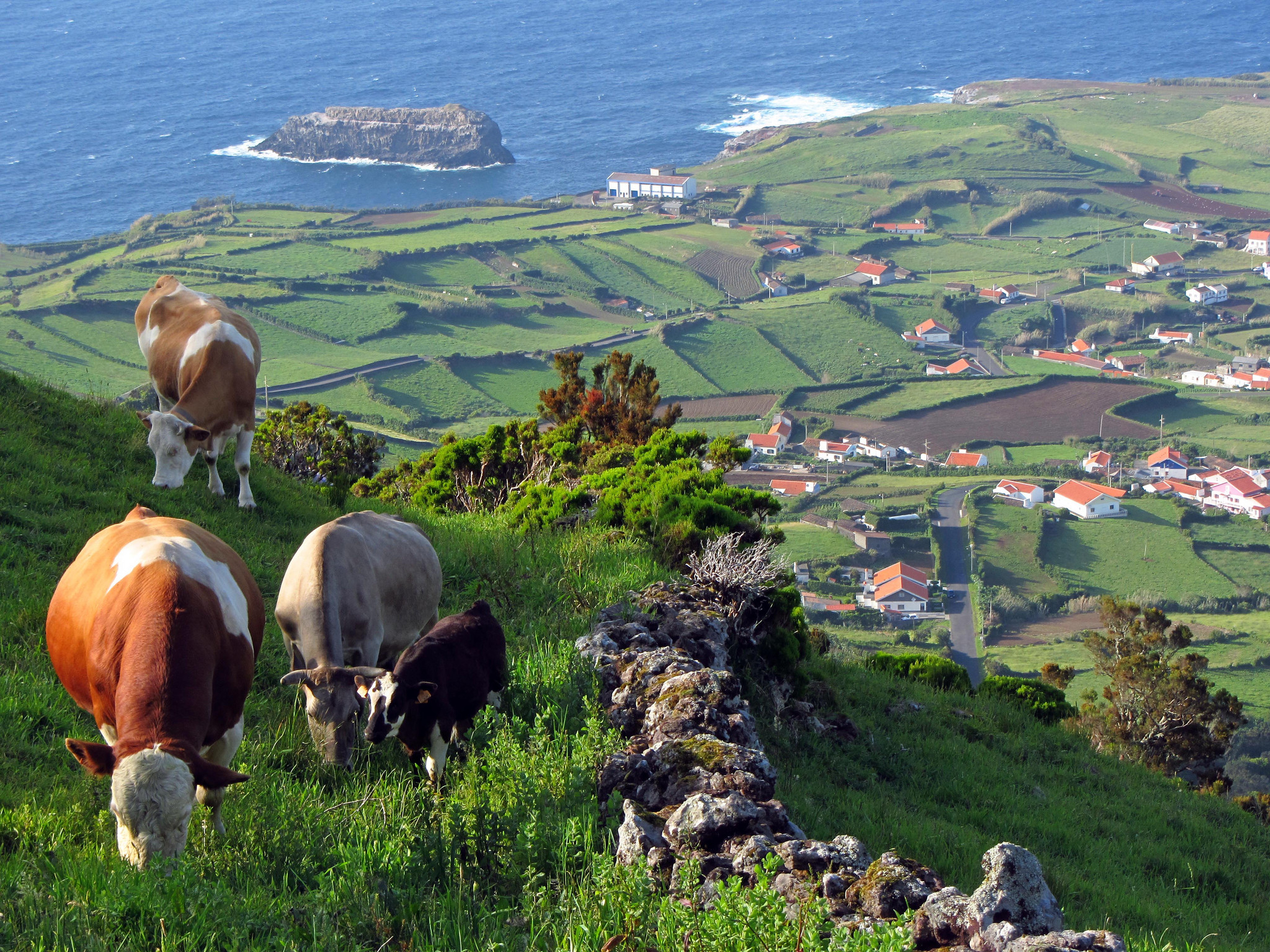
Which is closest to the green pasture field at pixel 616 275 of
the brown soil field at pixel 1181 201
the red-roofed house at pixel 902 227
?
the red-roofed house at pixel 902 227

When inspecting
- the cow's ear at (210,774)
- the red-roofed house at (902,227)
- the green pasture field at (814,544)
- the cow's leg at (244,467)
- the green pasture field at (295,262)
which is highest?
the cow's ear at (210,774)

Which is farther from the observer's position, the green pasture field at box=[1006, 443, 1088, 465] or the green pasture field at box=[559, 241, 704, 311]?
the green pasture field at box=[559, 241, 704, 311]

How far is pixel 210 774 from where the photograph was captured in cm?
541

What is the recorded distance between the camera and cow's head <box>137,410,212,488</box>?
1188 cm

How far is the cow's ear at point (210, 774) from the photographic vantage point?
539 centimetres


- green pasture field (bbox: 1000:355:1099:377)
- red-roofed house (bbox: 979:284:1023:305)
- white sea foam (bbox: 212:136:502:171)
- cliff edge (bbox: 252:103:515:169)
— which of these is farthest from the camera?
cliff edge (bbox: 252:103:515:169)

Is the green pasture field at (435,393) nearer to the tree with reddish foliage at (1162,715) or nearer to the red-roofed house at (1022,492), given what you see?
the red-roofed house at (1022,492)

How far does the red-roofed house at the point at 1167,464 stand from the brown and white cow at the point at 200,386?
287 feet

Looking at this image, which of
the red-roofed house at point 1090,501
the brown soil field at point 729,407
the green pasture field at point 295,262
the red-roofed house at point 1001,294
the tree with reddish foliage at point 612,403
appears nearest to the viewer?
the tree with reddish foliage at point 612,403

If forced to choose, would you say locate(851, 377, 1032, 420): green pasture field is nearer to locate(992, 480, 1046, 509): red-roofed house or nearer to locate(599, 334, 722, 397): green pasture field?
locate(599, 334, 722, 397): green pasture field

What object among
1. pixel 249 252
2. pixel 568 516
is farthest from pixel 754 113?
pixel 568 516

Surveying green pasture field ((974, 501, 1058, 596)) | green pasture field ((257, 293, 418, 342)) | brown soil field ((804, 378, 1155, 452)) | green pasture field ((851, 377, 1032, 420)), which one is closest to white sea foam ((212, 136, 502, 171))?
green pasture field ((257, 293, 418, 342))

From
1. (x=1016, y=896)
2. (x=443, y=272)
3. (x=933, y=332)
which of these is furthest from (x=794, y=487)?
(x=1016, y=896)

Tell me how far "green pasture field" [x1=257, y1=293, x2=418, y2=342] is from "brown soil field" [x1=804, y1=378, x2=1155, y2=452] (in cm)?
4485
